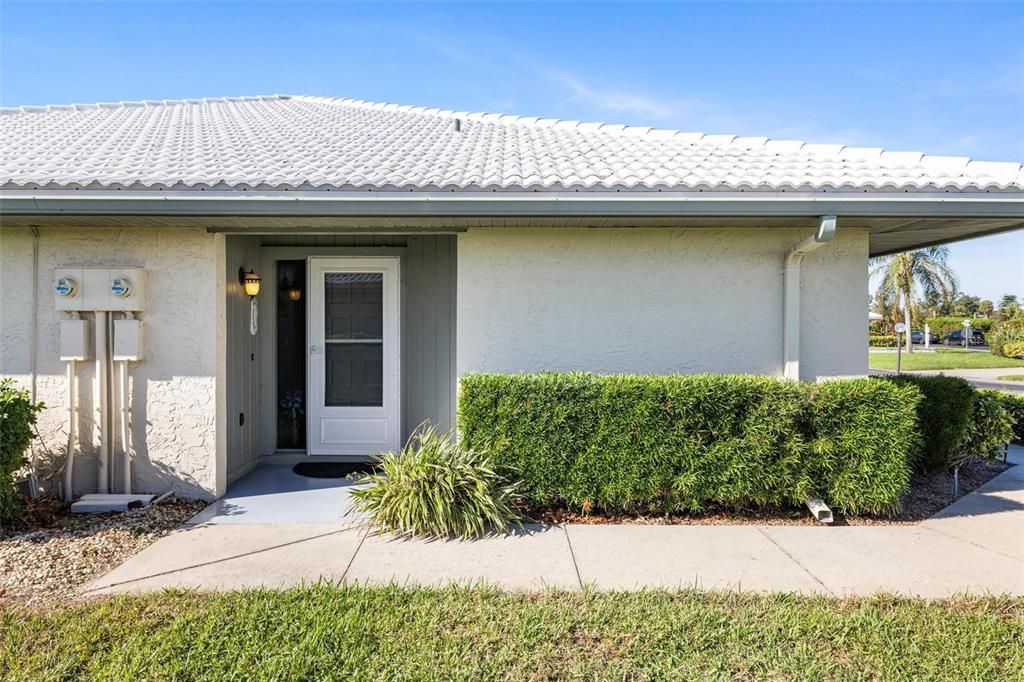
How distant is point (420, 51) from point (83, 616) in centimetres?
842

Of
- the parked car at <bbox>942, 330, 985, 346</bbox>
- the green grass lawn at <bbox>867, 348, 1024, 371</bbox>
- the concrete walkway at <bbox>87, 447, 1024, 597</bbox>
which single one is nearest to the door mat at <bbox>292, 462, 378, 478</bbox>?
the concrete walkway at <bbox>87, 447, 1024, 597</bbox>

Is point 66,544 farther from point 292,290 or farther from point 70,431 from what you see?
point 292,290

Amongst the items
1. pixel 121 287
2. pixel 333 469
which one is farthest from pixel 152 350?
pixel 333 469

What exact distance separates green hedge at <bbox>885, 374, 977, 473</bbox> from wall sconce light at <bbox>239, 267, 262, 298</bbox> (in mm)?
7815

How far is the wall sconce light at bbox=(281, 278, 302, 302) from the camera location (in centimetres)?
701

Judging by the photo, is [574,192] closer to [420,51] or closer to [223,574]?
[223,574]

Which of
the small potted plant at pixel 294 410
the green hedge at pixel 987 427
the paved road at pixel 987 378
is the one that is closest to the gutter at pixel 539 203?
the small potted plant at pixel 294 410

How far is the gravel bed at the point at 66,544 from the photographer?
3592mm

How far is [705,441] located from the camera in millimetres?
4855

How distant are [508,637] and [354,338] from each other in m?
4.62

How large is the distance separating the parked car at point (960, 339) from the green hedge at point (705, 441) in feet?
173

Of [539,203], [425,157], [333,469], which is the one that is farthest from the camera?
[333,469]

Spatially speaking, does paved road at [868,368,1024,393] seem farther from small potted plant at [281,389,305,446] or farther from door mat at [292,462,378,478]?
small potted plant at [281,389,305,446]

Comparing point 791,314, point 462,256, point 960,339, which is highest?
point 462,256
